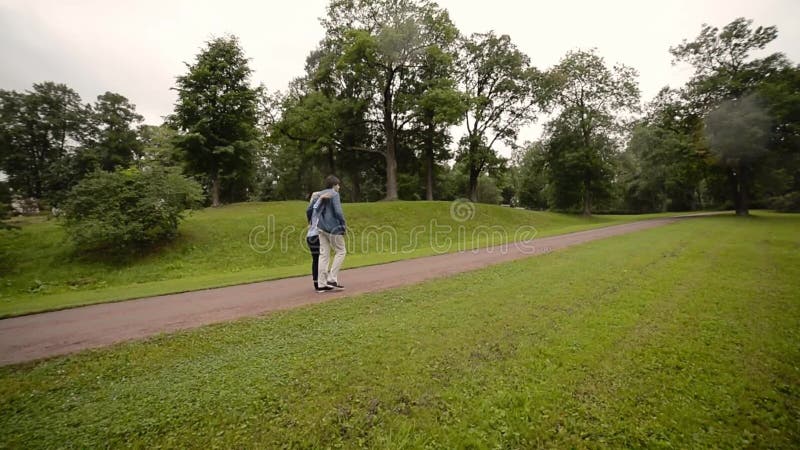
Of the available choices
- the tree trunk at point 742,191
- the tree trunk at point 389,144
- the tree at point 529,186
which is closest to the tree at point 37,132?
the tree trunk at point 389,144

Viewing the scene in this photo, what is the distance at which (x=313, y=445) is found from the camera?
7.97 ft

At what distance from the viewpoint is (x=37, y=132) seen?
42000mm

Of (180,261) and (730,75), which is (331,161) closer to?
(180,261)

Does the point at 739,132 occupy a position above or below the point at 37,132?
below

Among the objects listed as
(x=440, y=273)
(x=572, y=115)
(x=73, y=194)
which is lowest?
(x=440, y=273)

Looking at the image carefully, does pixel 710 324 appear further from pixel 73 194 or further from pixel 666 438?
pixel 73 194

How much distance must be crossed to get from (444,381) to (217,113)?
28471 mm

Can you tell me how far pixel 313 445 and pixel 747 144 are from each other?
42940 mm

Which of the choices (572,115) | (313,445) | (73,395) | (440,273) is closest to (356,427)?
(313,445)

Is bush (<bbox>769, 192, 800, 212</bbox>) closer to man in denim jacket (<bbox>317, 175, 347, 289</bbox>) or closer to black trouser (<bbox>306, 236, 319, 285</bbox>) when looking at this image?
man in denim jacket (<bbox>317, 175, 347, 289</bbox>)

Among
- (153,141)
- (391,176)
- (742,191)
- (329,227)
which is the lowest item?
(329,227)

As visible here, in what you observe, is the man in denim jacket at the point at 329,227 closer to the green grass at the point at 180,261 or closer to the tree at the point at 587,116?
the green grass at the point at 180,261

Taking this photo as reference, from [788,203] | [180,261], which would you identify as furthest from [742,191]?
[180,261]

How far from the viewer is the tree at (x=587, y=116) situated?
36500mm
